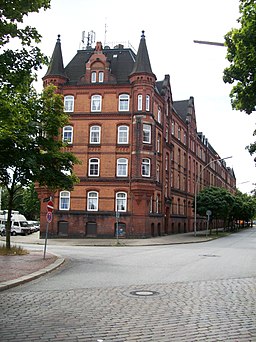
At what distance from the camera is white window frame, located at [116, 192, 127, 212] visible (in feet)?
124

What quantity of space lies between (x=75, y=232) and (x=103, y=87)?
47.3 ft

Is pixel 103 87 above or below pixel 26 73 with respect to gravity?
above

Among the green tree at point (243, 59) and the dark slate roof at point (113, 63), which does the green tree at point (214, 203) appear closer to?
the dark slate roof at point (113, 63)

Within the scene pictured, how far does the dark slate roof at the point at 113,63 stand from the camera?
4075 cm

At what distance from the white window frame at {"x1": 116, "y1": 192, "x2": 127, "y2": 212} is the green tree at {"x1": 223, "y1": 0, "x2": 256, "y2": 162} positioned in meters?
26.3

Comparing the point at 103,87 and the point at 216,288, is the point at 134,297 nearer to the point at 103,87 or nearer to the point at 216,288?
the point at 216,288

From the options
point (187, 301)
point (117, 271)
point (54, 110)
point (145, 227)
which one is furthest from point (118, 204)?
point (187, 301)

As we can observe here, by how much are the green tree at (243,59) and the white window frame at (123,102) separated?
90.1ft

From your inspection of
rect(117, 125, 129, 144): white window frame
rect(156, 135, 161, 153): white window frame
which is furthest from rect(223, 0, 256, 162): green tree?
rect(156, 135, 161, 153): white window frame

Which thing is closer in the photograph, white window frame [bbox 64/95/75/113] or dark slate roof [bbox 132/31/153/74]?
dark slate roof [bbox 132/31/153/74]

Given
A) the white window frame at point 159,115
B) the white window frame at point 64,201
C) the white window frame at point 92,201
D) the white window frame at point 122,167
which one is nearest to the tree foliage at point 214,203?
the white window frame at point 159,115

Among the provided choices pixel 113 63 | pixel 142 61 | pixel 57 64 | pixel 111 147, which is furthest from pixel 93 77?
pixel 111 147

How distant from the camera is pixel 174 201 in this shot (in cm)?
4944

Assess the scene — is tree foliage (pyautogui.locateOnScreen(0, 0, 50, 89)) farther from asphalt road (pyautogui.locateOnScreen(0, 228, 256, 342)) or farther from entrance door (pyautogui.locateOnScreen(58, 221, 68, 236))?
entrance door (pyautogui.locateOnScreen(58, 221, 68, 236))
